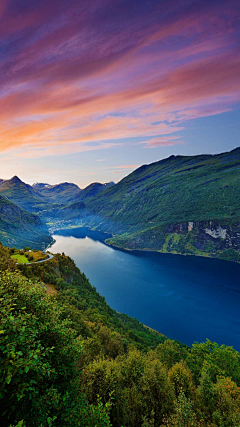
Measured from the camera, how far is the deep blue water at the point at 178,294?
314 ft

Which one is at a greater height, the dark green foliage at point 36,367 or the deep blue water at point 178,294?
the dark green foliage at point 36,367

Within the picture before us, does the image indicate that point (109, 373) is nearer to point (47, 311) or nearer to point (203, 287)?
point (47, 311)

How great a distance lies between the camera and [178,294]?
129 metres

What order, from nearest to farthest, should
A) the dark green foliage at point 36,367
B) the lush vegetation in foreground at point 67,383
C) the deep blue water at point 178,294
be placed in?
the dark green foliage at point 36,367, the lush vegetation in foreground at point 67,383, the deep blue water at point 178,294

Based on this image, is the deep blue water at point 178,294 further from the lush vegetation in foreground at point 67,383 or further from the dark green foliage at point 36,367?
the dark green foliage at point 36,367

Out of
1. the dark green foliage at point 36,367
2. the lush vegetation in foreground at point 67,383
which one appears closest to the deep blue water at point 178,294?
the lush vegetation in foreground at point 67,383

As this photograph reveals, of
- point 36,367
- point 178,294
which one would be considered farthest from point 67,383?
point 178,294

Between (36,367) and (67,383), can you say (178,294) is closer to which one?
(67,383)

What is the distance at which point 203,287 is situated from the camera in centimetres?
13875

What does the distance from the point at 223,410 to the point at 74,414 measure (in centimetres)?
1916

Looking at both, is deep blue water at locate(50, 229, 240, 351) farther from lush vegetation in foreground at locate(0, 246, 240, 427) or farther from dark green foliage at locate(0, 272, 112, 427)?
dark green foliage at locate(0, 272, 112, 427)

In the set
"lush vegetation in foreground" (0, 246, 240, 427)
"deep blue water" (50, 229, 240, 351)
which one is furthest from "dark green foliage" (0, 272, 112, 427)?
"deep blue water" (50, 229, 240, 351)

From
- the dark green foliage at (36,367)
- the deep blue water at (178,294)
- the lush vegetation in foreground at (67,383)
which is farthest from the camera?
the deep blue water at (178,294)

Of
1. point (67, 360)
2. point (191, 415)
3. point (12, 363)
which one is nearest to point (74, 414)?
point (67, 360)
